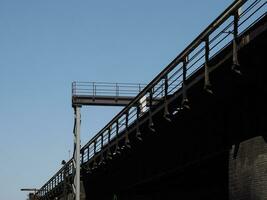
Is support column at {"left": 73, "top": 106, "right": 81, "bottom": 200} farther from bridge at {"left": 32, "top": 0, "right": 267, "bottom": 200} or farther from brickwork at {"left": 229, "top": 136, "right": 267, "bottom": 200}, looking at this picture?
brickwork at {"left": 229, "top": 136, "right": 267, "bottom": 200}

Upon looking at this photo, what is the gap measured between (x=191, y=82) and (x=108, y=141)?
44.8 ft

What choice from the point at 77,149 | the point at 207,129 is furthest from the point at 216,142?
the point at 77,149

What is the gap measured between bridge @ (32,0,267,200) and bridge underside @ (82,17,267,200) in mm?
26

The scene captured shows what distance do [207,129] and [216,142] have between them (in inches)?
36.2

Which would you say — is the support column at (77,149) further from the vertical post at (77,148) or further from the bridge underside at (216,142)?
the bridge underside at (216,142)

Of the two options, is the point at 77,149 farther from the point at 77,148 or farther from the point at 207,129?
the point at 207,129

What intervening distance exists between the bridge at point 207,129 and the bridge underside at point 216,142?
3 centimetres

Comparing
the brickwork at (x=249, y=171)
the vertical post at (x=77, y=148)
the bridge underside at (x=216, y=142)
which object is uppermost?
the vertical post at (x=77, y=148)

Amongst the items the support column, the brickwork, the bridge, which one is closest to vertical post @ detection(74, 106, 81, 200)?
the support column

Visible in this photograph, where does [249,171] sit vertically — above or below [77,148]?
below

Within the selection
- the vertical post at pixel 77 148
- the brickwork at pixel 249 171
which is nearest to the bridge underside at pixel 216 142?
the brickwork at pixel 249 171

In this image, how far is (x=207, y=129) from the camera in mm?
19578

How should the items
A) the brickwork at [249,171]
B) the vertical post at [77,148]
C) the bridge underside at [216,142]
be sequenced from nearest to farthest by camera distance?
the brickwork at [249,171], the bridge underside at [216,142], the vertical post at [77,148]

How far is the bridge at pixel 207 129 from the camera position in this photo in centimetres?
1556
